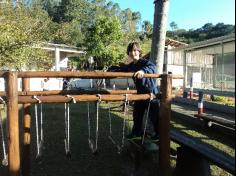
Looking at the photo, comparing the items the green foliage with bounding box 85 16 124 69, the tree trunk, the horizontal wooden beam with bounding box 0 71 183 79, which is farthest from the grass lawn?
the green foliage with bounding box 85 16 124 69

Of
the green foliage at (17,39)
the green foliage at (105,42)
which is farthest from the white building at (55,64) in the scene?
the green foliage at (17,39)

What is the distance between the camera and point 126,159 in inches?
234

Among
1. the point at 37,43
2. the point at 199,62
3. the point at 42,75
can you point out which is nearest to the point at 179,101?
the point at 199,62

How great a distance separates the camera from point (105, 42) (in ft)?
123

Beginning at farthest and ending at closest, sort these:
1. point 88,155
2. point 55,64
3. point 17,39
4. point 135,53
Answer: point 55,64, point 17,39, point 88,155, point 135,53

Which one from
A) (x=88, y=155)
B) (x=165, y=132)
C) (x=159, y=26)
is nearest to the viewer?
(x=165, y=132)

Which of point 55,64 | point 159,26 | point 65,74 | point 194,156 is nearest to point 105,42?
point 55,64

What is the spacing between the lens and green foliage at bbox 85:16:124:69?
3644 cm

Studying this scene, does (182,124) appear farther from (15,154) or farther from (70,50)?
(70,50)

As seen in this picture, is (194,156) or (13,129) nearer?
(13,129)

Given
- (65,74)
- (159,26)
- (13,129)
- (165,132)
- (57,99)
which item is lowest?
(165,132)

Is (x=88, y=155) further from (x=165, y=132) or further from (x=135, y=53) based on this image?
(x=165, y=132)

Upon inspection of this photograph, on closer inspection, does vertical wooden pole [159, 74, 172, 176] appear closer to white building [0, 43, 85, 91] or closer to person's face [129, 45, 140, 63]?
person's face [129, 45, 140, 63]

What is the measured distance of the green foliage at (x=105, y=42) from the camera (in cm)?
3644
